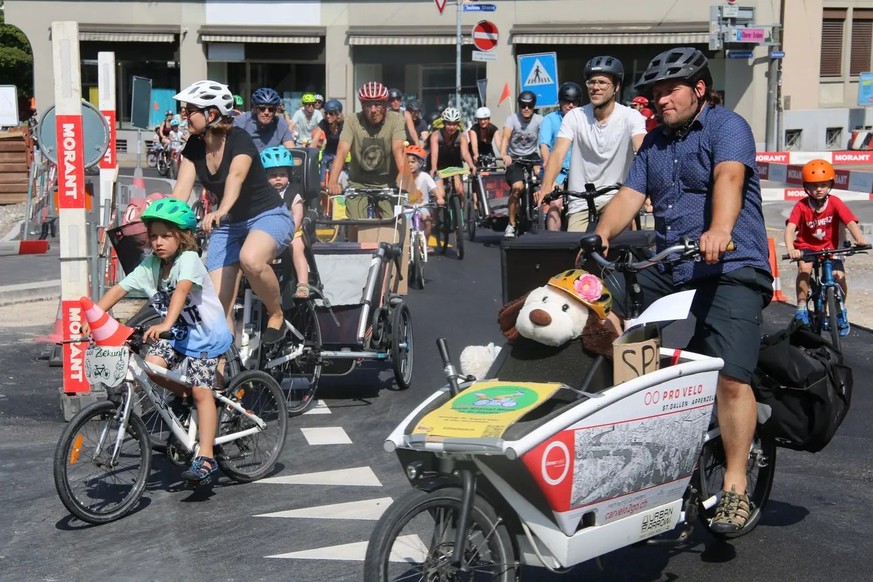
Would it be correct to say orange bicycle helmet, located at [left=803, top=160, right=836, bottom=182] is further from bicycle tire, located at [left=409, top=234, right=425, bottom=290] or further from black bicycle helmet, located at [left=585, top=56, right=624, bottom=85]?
bicycle tire, located at [left=409, top=234, right=425, bottom=290]

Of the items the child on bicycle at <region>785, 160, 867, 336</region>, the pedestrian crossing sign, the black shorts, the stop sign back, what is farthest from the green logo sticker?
the stop sign back

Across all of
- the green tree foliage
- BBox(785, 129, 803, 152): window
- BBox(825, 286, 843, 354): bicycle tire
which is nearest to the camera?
BBox(825, 286, 843, 354): bicycle tire

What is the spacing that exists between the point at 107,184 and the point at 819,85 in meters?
31.5

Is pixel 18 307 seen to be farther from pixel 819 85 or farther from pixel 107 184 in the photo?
pixel 819 85

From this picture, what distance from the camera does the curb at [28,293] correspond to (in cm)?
1320

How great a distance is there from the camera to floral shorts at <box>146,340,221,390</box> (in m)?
6.41

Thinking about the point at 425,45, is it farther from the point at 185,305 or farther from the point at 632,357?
the point at 632,357

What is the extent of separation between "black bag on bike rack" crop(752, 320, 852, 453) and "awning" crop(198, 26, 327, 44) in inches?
1309

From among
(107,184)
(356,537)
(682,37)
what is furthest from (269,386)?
(682,37)

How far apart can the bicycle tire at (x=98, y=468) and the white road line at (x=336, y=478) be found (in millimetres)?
845

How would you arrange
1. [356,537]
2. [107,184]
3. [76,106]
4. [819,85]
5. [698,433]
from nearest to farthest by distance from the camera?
[698,433], [356,537], [76,106], [107,184], [819,85]

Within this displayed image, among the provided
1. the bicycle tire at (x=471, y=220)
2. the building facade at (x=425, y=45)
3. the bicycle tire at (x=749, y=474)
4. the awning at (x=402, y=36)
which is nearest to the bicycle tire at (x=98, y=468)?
the bicycle tire at (x=749, y=474)

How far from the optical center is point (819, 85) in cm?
3862

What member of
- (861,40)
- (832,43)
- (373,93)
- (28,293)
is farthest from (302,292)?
(861,40)
